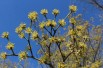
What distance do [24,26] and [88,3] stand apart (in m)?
4.83

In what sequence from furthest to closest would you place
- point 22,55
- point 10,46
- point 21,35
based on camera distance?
point 21,35, point 10,46, point 22,55

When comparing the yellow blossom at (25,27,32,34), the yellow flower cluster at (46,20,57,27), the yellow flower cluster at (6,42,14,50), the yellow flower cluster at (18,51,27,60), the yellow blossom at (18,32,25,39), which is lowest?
the yellow flower cluster at (18,51,27,60)

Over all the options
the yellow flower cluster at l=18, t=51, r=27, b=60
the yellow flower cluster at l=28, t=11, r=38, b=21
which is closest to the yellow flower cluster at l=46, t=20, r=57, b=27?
the yellow flower cluster at l=28, t=11, r=38, b=21

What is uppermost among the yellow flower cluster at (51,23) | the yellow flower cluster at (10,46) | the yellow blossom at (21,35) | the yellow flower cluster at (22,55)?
the yellow flower cluster at (51,23)

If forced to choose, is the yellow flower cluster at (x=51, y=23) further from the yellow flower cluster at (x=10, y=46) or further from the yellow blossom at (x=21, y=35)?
the yellow flower cluster at (x=10, y=46)

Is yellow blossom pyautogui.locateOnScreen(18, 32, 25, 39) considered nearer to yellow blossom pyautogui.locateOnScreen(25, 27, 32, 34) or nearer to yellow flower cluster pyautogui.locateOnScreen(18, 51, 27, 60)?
yellow blossom pyautogui.locateOnScreen(25, 27, 32, 34)

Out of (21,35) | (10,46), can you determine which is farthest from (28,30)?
(10,46)

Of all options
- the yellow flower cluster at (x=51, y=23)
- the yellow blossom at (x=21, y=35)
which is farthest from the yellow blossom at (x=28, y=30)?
the yellow flower cluster at (x=51, y=23)

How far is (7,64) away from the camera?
720 inches

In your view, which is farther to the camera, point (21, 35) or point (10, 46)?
point (21, 35)

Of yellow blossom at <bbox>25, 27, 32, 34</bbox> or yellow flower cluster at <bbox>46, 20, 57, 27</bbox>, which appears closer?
yellow flower cluster at <bbox>46, 20, 57, 27</bbox>

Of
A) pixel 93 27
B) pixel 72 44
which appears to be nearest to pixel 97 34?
pixel 93 27

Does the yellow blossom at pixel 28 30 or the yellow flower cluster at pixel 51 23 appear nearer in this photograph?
the yellow flower cluster at pixel 51 23

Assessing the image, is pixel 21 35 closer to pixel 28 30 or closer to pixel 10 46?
pixel 28 30
